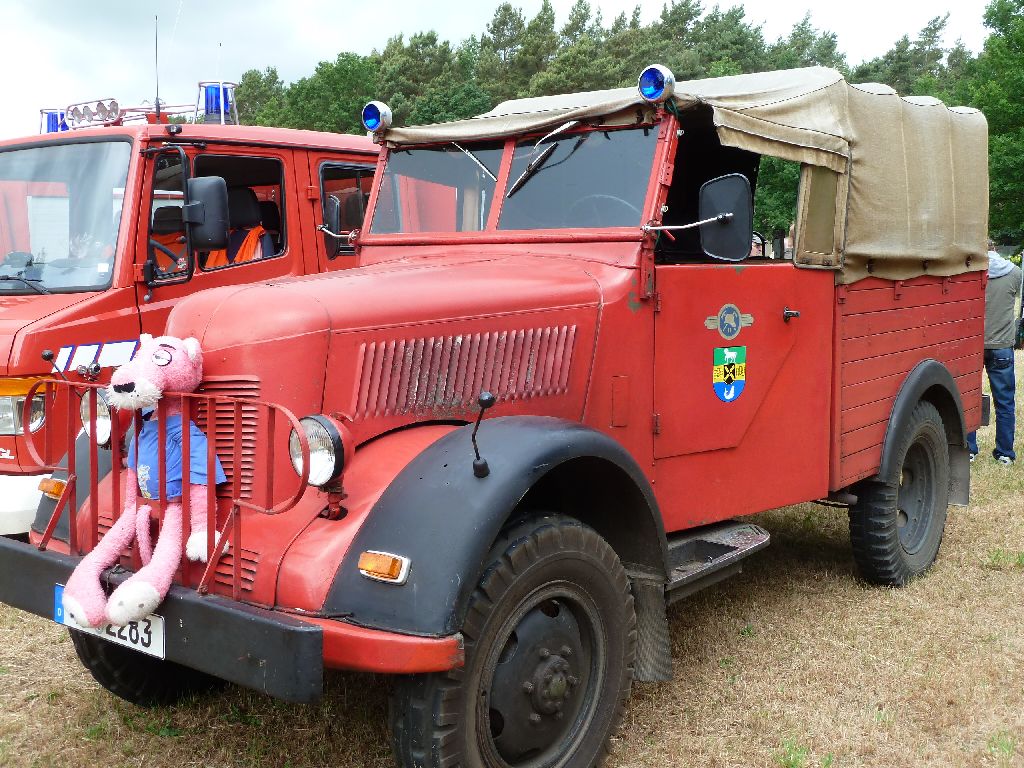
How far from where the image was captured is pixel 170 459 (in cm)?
284

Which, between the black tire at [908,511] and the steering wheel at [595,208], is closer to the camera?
the steering wheel at [595,208]

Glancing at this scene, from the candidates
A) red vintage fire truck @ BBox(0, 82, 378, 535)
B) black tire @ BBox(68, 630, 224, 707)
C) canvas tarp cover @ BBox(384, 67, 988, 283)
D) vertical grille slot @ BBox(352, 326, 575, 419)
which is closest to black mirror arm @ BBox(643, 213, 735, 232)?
canvas tarp cover @ BBox(384, 67, 988, 283)

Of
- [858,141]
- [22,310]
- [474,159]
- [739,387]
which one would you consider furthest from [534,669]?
[22,310]

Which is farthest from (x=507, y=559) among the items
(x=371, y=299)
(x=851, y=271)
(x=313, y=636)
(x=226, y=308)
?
(x=851, y=271)

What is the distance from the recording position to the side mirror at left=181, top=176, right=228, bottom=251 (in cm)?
515

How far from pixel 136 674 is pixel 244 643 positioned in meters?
1.48

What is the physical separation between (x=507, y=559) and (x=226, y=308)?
1141 millimetres

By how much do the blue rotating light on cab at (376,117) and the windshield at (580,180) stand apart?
0.77 metres

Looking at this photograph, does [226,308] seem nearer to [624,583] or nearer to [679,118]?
[624,583]

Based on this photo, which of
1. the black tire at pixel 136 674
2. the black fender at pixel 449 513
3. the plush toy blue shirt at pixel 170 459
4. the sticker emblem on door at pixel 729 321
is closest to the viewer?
the black fender at pixel 449 513

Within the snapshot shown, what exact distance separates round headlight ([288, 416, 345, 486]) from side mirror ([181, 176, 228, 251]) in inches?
113

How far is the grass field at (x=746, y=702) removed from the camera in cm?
344

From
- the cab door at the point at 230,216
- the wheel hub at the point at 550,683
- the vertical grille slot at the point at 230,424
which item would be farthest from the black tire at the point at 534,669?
the cab door at the point at 230,216

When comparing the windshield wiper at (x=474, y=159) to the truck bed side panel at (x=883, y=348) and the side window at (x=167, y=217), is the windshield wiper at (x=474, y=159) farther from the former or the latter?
the side window at (x=167, y=217)
